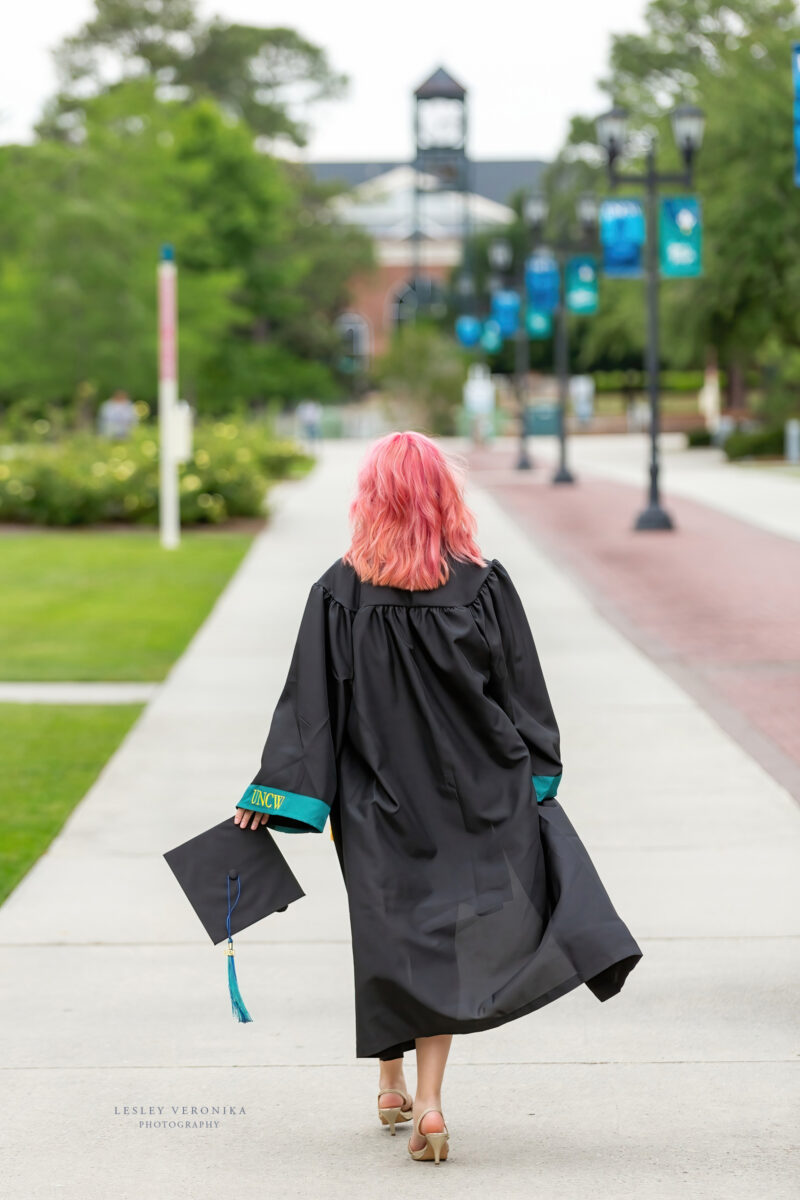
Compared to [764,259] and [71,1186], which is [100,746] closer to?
[71,1186]

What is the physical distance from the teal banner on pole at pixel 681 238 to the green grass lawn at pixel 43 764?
15478mm

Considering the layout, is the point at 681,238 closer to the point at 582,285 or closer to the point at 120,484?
the point at 120,484

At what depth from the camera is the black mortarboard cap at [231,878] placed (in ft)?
13.6

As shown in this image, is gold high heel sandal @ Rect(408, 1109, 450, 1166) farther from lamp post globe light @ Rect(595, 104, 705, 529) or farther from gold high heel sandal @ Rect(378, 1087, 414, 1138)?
lamp post globe light @ Rect(595, 104, 705, 529)

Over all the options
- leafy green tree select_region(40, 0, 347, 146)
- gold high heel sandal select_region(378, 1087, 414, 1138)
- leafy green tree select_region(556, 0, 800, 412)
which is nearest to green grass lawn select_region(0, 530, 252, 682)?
gold high heel sandal select_region(378, 1087, 414, 1138)

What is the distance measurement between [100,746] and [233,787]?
56.7 inches

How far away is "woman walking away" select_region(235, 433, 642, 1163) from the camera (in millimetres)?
3982

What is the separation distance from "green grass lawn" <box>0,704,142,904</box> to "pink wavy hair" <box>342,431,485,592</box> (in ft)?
9.81

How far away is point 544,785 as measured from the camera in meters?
4.20

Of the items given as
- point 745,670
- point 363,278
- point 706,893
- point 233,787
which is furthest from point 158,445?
point 363,278

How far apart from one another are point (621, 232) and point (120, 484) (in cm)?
782

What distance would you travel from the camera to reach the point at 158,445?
24312 millimetres

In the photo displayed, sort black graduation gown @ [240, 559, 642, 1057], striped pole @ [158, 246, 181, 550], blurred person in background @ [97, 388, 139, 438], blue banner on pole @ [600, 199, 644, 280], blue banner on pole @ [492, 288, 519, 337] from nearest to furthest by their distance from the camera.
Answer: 1. black graduation gown @ [240, 559, 642, 1057]
2. striped pole @ [158, 246, 181, 550]
3. blue banner on pole @ [600, 199, 644, 280]
4. blurred person in background @ [97, 388, 139, 438]
5. blue banner on pole @ [492, 288, 519, 337]

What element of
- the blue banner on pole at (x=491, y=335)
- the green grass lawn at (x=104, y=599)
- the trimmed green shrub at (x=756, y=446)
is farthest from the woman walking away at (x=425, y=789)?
the blue banner on pole at (x=491, y=335)
